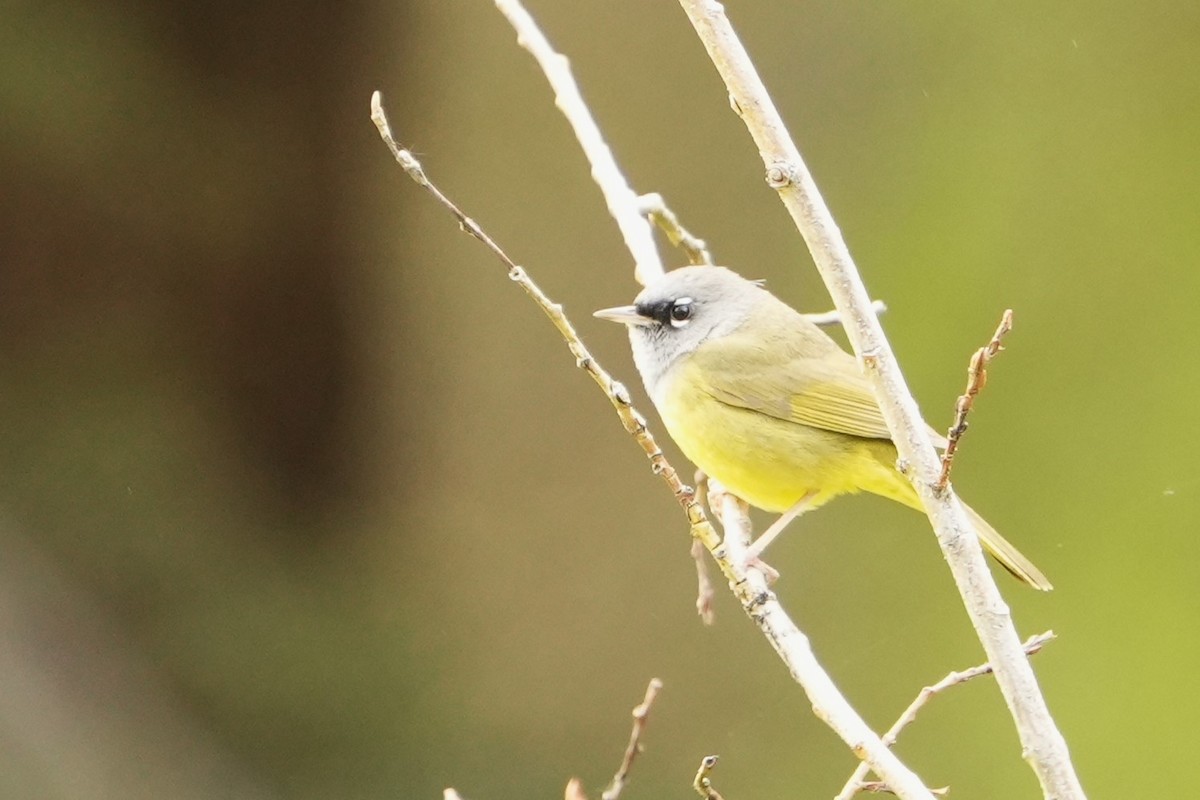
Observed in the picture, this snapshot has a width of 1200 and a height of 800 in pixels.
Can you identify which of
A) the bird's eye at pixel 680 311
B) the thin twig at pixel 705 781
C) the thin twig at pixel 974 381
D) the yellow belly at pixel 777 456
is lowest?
the thin twig at pixel 705 781

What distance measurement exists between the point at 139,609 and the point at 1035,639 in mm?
3928

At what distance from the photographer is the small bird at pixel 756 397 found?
2.73 m

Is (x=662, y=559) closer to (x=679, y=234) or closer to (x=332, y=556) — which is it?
(x=332, y=556)

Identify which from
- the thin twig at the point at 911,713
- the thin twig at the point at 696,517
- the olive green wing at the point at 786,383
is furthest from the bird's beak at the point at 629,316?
the thin twig at the point at 911,713

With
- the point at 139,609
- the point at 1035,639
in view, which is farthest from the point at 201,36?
the point at 1035,639

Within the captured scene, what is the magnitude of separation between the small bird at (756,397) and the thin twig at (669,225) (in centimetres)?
12

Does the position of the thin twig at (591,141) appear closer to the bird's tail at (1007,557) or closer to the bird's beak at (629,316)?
the bird's beak at (629,316)

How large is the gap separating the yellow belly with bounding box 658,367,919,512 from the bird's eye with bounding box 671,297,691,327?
0.21m

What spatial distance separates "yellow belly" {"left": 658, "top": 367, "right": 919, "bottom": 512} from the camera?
2.72 m

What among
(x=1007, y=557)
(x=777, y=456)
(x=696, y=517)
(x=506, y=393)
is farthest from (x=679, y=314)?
(x=506, y=393)

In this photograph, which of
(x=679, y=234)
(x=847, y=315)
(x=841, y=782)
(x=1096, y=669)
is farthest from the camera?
(x=841, y=782)

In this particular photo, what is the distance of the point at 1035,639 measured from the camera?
1786mm

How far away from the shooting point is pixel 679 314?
2889 mm

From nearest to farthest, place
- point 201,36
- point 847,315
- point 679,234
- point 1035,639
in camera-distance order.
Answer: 1. point 847,315
2. point 1035,639
3. point 679,234
4. point 201,36
